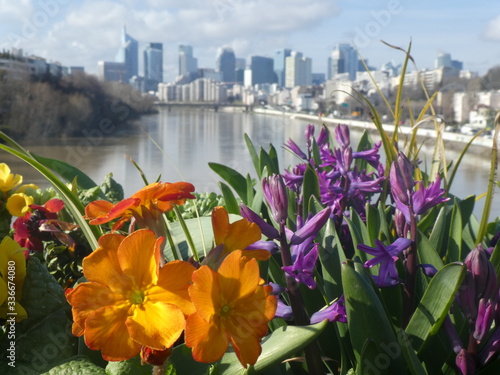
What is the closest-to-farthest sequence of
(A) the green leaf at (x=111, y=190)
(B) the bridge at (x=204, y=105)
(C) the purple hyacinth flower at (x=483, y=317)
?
(C) the purple hyacinth flower at (x=483, y=317), (A) the green leaf at (x=111, y=190), (B) the bridge at (x=204, y=105)

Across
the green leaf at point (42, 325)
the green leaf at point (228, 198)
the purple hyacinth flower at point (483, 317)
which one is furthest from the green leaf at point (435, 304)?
the green leaf at point (228, 198)

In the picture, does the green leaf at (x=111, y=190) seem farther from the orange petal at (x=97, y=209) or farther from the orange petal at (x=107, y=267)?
the orange petal at (x=107, y=267)

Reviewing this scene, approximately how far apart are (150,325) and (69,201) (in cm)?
33

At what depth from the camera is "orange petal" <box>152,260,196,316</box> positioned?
571mm

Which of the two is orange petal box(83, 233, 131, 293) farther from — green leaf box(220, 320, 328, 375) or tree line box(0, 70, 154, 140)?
tree line box(0, 70, 154, 140)

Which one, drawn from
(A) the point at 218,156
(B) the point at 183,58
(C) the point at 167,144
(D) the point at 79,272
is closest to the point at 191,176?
(A) the point at 218,156

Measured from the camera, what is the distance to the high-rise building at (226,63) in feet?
268

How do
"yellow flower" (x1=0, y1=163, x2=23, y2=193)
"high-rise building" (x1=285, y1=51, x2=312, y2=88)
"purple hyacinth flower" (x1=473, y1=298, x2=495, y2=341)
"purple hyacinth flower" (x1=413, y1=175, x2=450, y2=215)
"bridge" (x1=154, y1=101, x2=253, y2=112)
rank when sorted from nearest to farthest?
1. "purple hyacinth flower" (x1=473, y1=298, x2=495, y2=341)
2. "purple hyacinth flower" (x1=413, y1=175, x2=450, y2=215)
3. "yellow flower" (x1=0, y1=163, x2=23, y2=193)
4. "bridge" (x1=154, y1=101, x2=253, y2=112)
5. "high-rise building" (x1=285, y1=51, x2=312, y2=88)

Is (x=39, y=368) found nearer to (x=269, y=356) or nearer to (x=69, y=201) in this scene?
(x=69, y=201)

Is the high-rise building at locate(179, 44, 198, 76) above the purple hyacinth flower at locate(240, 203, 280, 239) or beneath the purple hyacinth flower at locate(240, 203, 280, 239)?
above

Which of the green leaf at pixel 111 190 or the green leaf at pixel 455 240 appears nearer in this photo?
the green leaf at pixel 455 240

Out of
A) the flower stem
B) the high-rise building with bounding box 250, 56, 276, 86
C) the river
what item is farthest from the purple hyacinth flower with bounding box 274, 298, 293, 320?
the high-rise building with bounding box 250, 56, 276, 86

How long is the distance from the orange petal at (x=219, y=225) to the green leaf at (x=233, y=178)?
0.95 m

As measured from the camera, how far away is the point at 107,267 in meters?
0.59
